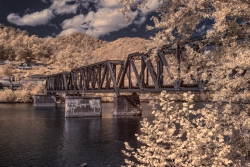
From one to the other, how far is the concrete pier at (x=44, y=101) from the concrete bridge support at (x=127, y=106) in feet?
153

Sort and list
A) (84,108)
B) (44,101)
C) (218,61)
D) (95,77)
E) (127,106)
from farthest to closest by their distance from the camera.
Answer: (44,101), (95,77), (127,106), (84,108), (218,61)

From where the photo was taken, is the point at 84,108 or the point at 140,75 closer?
the point at 140,75

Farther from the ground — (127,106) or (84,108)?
(127,106)

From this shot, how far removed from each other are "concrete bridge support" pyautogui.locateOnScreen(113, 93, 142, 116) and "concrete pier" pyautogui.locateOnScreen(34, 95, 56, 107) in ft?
153

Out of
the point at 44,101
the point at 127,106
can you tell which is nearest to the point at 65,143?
the point at 127,106

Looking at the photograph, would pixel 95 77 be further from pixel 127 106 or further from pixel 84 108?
pixel 127 106

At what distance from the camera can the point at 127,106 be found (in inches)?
2557

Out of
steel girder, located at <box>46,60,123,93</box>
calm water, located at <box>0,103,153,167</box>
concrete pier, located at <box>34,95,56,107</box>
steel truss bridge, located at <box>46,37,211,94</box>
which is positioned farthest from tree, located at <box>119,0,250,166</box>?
concrete pier, located at <box>34,95,56,107</box>

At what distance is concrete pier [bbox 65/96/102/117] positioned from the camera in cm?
6224

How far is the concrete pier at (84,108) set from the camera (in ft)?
204

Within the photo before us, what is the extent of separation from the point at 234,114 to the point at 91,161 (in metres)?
18.1

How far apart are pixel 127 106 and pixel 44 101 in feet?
159

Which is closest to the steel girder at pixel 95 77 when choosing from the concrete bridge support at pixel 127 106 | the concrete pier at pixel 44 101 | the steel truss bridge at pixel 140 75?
the steel truss bridge at pixel 140 75

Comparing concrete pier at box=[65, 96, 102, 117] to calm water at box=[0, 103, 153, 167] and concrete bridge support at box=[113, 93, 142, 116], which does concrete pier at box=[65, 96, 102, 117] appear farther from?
calm water at box=[0, 103, 153, 167]
